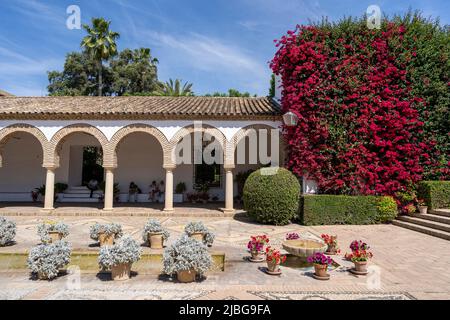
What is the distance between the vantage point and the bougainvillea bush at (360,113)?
11.6 metres

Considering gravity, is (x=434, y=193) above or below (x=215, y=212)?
above

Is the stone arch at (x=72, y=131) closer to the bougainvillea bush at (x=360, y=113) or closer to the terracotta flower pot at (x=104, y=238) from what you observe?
the terracotta flower pot at (x=104, y=238)

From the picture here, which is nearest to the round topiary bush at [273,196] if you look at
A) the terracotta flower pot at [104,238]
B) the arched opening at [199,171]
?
the terracotta flower pot at [104,238]

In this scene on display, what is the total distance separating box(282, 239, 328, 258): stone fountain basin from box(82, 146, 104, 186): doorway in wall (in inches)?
568

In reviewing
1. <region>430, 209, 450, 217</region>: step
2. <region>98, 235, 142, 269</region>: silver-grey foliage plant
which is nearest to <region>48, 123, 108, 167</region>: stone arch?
<region>98, 235, 142, 269</region>: silver-grey foliage plant

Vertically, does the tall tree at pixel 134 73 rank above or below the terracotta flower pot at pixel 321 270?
above

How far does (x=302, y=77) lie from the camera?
1209 cm

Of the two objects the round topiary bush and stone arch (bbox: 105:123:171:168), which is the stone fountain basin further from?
stone arch (bbox: 105:123:171:168)

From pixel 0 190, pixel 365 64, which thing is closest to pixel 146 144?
pixel 0 190

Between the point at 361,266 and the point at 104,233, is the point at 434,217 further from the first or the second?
the point at 104,233

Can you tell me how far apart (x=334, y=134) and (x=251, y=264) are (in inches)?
278

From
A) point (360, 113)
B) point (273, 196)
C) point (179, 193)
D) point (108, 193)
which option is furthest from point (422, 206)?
point (108, 193)

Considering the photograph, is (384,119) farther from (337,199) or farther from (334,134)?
(337,199)

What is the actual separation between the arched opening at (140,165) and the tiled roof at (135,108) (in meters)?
2.35
